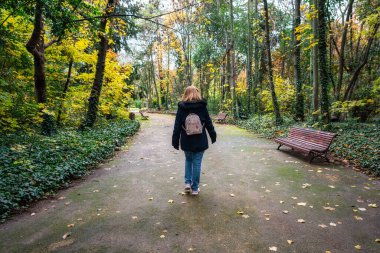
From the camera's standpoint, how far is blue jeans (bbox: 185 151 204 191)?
16.7 ft

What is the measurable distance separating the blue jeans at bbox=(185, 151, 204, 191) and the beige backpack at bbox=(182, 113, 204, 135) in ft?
1.49

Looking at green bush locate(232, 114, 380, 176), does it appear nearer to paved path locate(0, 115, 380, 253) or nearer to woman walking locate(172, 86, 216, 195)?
paved path locate(0, 115, 380, 253)

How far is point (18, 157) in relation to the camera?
609 cm

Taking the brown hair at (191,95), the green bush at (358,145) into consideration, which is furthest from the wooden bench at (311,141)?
the brown hair at (191,95)

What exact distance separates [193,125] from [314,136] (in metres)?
4.89

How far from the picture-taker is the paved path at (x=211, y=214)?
3.45 meters

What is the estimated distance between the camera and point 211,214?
4309 millimetres

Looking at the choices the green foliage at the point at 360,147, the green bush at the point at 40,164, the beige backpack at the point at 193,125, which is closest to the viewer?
the green bush at the point at 40,164

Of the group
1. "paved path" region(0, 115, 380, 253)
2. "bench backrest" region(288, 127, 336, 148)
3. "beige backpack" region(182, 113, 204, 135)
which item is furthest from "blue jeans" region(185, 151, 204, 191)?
"bench backrest" region(288, 127, 336, 148)

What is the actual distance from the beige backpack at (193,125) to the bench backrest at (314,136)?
430 cm

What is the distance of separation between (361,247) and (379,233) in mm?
555

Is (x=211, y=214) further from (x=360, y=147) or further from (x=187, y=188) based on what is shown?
(x=360, y=147)

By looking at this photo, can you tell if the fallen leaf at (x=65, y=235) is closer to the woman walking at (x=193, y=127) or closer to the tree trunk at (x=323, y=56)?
the woman walking at (x=193, y=127)

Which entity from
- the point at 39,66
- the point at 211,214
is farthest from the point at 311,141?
the point at 39,66
